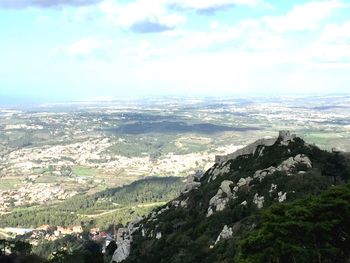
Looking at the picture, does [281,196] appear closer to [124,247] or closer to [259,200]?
[259,200]

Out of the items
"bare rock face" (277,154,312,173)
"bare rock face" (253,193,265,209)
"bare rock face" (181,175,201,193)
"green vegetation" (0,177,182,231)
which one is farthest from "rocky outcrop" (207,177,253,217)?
"green vegetation" (0,177,182,231)

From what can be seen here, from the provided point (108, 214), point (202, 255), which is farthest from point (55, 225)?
point (202, 255)

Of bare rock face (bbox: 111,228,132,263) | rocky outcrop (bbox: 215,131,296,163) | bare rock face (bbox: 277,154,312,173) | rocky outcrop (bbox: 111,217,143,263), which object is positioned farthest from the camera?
rocky outcrop (bbox: 215,131,296,163)

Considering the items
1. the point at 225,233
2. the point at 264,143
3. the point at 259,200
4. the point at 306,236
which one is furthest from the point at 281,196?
the point at 264,143

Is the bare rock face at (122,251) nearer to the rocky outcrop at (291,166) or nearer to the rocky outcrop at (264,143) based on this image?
the rocky outcrop at (291,166)

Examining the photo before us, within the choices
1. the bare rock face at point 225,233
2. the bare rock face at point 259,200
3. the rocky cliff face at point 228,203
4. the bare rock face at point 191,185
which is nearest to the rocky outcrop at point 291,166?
the rocky cliff face at point 228,203

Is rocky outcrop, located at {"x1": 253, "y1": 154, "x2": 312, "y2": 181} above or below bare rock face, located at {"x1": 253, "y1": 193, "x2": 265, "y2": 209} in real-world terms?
above

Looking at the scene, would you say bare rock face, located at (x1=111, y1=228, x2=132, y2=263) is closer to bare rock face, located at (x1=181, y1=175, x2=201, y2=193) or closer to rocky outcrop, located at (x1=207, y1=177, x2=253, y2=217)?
rocky outcrop, located at (x1=207, y1=177, x2=253, y2=217)
